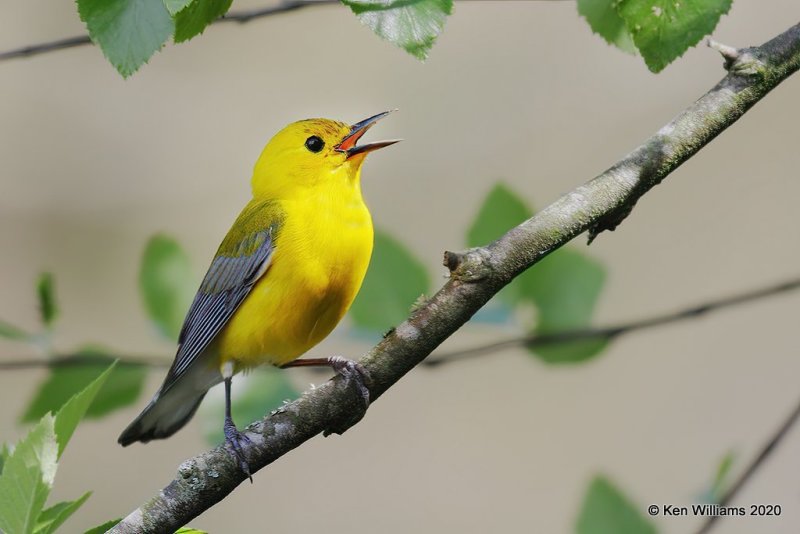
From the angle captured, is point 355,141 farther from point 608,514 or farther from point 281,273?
point 608,514

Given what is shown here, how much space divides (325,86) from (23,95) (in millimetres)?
2947

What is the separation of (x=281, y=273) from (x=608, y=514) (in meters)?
1.20

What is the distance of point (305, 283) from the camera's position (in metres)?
2.82

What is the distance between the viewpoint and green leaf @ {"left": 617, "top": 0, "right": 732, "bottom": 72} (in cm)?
181

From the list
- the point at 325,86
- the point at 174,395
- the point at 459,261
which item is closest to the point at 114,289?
the point at 325,86

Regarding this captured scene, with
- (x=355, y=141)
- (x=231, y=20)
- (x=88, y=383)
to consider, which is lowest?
(x=88, y=383)

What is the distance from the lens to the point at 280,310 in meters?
2.88

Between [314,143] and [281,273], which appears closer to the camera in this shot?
[281,273]

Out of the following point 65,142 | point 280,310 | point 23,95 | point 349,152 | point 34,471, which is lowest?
point 34,471

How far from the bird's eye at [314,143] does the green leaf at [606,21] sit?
1534 mm

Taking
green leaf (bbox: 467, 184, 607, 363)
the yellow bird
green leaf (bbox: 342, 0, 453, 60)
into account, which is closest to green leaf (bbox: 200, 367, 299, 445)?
the yellow bird

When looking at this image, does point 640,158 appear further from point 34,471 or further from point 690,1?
point 34,471

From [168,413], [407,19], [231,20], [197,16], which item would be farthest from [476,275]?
[168,413]

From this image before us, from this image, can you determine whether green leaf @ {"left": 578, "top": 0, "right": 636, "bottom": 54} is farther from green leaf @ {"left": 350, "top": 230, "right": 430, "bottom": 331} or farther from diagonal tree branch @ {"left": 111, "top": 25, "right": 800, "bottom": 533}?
green leaf @ {"left": 350, "top": 230, "right": 430, "bottom": 331}
